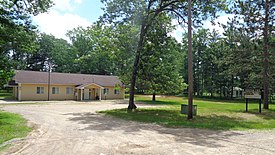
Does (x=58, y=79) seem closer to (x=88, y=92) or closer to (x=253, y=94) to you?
(x=88, y=92)

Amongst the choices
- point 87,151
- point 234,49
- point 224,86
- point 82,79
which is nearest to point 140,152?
point 87,151

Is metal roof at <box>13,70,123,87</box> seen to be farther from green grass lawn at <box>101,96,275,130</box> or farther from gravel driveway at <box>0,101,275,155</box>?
gravel driveway at <box>0,101,275,155</box>

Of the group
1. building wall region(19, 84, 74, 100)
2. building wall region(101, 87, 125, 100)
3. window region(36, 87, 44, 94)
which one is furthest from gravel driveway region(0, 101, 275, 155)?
building wall region(101, 87, 125, 100)

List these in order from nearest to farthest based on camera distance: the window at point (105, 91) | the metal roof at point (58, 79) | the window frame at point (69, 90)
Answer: the metal roof at point (58, 79) < the window frame at point (69, 90) < the window at point (105, 91)

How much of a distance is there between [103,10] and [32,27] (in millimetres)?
6789

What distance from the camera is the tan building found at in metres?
30.9

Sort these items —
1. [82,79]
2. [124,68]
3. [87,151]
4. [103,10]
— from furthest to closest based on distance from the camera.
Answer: [82,79], [124,68], [103,10], [87,151]

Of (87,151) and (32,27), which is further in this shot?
(32,27)

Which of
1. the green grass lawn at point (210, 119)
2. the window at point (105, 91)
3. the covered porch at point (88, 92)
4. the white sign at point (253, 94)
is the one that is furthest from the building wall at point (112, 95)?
the white sign at point (253, 94)

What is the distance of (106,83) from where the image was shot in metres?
38.2

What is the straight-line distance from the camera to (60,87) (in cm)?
3359

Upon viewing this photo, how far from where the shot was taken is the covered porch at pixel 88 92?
112ft

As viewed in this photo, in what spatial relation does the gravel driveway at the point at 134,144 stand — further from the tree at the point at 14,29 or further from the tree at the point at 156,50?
the tree at the point at 156,50

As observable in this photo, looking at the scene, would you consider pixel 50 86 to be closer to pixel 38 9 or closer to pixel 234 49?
pixel 38 9
